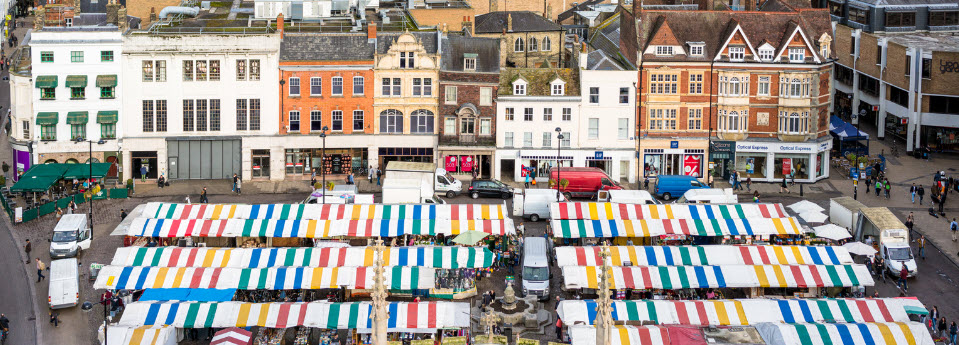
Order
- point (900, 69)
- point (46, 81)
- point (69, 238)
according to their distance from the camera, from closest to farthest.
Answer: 1. point (69, 238)
2. point (46, 81)
3. point (900, 69)

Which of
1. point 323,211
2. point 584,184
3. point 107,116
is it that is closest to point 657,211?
point 584,184

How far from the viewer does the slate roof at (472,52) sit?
94.4 m

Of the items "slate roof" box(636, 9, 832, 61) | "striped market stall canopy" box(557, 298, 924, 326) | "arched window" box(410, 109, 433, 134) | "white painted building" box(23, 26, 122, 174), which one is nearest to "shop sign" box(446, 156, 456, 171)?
"arched window" box(410, 109, 433, 134)

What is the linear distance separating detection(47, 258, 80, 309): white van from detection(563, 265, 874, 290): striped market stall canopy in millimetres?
24834

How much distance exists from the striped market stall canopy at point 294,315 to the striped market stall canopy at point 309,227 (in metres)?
11.7

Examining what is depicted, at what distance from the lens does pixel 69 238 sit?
78.8 m

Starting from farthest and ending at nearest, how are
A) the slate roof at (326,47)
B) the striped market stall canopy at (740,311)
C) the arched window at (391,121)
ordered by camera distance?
the arched window at (391,121) < the slate roof at (326,47) < the striped market stall canopy at (740,311)

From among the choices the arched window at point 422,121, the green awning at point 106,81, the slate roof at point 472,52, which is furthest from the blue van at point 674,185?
the green awning at point 106,81

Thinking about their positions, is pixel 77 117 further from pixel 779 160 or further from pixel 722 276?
pixel 779 160

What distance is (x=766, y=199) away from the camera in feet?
301

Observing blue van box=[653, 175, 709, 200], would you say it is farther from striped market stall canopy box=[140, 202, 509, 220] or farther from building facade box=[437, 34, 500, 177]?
striped market stall canopy box=[140, 202, 509, 220]

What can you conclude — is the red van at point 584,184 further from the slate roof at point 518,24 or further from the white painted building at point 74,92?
the white painted building at point 74,92

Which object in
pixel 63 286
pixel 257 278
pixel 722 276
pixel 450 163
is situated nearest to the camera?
pixel 63 286

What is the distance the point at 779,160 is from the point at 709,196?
12.0 metres
